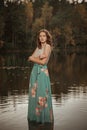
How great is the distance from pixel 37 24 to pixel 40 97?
75.2 meters

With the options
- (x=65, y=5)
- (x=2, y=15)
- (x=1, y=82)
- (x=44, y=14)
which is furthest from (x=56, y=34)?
(x=1, y=82)

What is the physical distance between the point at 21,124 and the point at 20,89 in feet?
25.7

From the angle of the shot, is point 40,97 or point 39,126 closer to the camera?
point 39,126

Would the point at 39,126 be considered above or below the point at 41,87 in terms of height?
below

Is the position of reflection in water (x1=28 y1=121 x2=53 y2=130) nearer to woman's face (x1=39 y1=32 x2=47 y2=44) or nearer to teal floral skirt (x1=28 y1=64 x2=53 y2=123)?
teal floral skirt (x1=28 y1=64 x2=53 y2=123)

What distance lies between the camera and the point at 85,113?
12.0m

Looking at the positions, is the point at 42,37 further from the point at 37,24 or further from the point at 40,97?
the point at 37,24

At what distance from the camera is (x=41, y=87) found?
10352 mm

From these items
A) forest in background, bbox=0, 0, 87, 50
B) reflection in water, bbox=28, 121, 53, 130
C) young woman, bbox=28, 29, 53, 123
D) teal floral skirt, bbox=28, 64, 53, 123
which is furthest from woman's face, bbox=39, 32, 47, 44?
forest in background, bbox=0, 0, 87, 50

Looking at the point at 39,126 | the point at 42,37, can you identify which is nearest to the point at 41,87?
the point at 39,126

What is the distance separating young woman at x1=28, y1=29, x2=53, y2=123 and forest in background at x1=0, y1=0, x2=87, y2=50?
63.3m

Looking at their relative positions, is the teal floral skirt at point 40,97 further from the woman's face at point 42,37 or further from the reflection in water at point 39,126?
→ the woman's face at point 42,37

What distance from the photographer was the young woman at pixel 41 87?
10.3m

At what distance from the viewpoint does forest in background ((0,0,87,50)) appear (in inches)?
3226
